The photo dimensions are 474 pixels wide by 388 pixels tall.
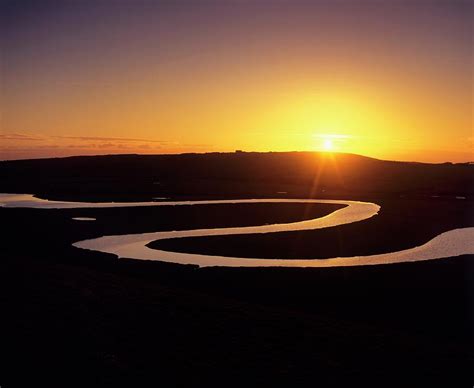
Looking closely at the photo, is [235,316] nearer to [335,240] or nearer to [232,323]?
[232,323]

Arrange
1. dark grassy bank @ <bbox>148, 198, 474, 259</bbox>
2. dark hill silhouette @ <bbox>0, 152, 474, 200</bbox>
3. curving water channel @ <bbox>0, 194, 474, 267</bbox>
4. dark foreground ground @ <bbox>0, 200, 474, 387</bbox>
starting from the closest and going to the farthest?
dark foreground ground @ <bbox>0, 200, 474, 387</bbox> → curving water channel @ <bbox>0, 194, 474, 267</bbox> → dark grassy bank @ <bbox>148, 198, 474, 259</bbox> → dark hill silhouette @ <bbox>0, 152, 474, 200</bbox>

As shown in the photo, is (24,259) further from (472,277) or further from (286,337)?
(472,277)

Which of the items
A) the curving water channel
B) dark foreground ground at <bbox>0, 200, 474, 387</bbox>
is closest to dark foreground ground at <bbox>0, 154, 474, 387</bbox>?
dark foreground ground at <bbox>0, 200, 474, 387</bbox>

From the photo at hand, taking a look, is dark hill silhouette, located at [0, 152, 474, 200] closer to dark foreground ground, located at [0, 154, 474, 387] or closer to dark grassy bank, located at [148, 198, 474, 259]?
dark grassy bank, located at [148, 198, 474, 259]

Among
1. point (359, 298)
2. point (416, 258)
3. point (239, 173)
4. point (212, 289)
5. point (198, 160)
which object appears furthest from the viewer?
point (198, 160)

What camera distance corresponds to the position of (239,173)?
334ft

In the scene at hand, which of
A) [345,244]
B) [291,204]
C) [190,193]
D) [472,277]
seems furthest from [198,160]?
[472,277]

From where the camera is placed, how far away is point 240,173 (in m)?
102

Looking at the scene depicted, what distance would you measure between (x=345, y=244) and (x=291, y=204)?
21.8m

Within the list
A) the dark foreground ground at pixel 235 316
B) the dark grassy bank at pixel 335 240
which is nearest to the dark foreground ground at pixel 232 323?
the dark foreground ground at pixel 235 316

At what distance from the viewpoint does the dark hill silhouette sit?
76.6 meters

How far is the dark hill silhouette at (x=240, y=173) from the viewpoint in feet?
251

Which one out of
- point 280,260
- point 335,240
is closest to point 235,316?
point 280,260

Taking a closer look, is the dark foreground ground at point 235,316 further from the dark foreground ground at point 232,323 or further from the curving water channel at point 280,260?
the curving water channel at point 280,260
